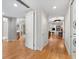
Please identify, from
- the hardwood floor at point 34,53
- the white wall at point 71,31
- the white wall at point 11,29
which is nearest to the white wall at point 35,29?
the hardwood floor at point 34,53

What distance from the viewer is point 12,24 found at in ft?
32.4

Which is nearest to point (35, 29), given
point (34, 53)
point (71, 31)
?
point (34, 53)

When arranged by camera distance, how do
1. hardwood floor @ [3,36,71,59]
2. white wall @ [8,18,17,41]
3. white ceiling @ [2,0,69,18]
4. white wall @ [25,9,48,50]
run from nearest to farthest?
hardwood floor @ [3,36,71,59]
white ceiling @ [2,0,69,18]
white wall @ [25,9,48,50]
white wall @ [8,18,17,41]

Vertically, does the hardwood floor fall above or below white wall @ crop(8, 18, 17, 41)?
below

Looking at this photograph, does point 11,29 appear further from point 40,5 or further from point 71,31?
point 71,31

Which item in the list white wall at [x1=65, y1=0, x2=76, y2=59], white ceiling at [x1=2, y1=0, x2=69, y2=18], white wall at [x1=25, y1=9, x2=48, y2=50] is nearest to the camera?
white wall at [x1=65, y1=0, x2=76, y2=59]

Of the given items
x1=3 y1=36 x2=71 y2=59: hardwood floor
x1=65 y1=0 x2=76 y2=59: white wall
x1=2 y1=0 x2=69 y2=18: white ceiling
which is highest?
x1=2 y1=0 x2=69 y2=18: white ceiling

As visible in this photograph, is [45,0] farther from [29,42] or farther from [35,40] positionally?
[29,42]

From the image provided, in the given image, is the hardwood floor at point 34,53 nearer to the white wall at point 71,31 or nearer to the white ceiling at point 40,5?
the white wall at point 71,31

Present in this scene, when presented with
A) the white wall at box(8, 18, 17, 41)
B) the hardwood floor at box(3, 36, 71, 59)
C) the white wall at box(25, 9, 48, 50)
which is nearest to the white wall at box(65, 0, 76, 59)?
the hardwood floor at box(3, 36, 71, 59)

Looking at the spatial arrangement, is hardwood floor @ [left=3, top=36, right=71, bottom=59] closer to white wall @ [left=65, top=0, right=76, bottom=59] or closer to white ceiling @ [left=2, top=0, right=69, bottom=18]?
white wall @ [left=65, top=0, right=76, bottom=59]

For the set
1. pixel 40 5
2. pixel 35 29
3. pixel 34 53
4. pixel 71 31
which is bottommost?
pixel 34 53

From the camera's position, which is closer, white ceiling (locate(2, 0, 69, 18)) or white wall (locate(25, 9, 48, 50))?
white ceiling (locate(2, 0, 69, 18))

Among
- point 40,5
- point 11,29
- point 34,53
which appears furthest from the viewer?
point 11,29
